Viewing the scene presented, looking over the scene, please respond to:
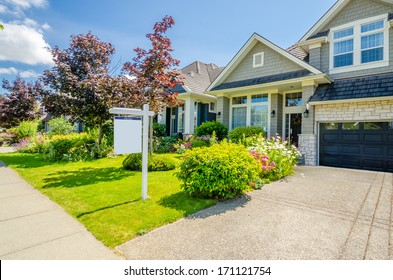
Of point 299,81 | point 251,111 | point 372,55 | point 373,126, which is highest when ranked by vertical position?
point 372,55

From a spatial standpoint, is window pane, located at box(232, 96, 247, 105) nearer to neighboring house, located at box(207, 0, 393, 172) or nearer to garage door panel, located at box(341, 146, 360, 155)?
neighboring house, located at box(207, 0, 393, 172)

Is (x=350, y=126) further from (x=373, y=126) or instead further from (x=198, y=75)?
(x=198, y=75)

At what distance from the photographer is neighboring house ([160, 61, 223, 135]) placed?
1588 cm

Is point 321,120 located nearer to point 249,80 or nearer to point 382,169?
point 382,169

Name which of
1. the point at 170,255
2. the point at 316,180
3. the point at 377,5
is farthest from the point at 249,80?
the point at 170,255

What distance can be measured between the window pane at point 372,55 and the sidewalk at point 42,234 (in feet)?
42.6

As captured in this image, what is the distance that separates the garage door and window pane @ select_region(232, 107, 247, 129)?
15.2 ft

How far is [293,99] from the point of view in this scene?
12703 mm

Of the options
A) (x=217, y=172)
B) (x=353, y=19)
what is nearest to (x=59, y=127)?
(x=217, y=172)

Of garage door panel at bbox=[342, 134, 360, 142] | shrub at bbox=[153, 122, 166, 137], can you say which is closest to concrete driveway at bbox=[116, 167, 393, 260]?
garage door panel at bbox=[342, 134, 360, 142]

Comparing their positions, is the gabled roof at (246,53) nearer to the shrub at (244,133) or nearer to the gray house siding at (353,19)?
the gray house siding at (353,19)

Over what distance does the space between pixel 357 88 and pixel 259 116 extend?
16.6ft

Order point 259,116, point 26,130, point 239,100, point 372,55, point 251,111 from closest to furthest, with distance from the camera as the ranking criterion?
1. point 372,55
2. point 259,116
3. point 251,111
4. point 239,100
5. point 26,130

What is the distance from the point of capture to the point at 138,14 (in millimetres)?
8562
